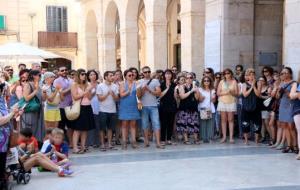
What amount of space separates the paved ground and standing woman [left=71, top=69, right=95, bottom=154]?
407 mm

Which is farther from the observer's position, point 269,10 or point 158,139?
point 269,10

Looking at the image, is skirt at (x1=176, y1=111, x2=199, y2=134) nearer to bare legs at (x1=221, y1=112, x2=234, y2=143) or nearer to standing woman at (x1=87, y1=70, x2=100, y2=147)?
bare legs at (x1=221, y1=112, x2=234, y2=143)

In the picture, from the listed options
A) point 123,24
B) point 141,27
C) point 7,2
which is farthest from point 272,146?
point 7,2

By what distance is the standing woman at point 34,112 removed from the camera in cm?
851

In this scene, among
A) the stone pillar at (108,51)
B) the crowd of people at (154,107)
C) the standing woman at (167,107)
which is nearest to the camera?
the crowd of people at (154,107)

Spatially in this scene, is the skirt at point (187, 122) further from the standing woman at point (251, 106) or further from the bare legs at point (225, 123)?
the standing woman at point (251, 106)

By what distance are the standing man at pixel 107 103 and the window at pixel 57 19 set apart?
24.8m

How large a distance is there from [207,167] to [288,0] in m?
4.26

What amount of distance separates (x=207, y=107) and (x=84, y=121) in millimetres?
2952

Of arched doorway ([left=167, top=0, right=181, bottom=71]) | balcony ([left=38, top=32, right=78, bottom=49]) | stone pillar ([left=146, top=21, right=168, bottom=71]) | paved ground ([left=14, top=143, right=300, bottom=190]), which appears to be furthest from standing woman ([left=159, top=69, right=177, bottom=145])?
balcony ([left=38, top=32, right=78, bottom=49])

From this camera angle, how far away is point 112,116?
9.57 m

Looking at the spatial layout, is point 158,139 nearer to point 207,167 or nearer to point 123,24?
point 207,167

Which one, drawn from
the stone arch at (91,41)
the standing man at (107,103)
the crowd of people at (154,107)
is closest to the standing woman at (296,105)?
the crowd of people at (154,107)

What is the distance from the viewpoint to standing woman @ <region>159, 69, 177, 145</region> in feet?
32.0
